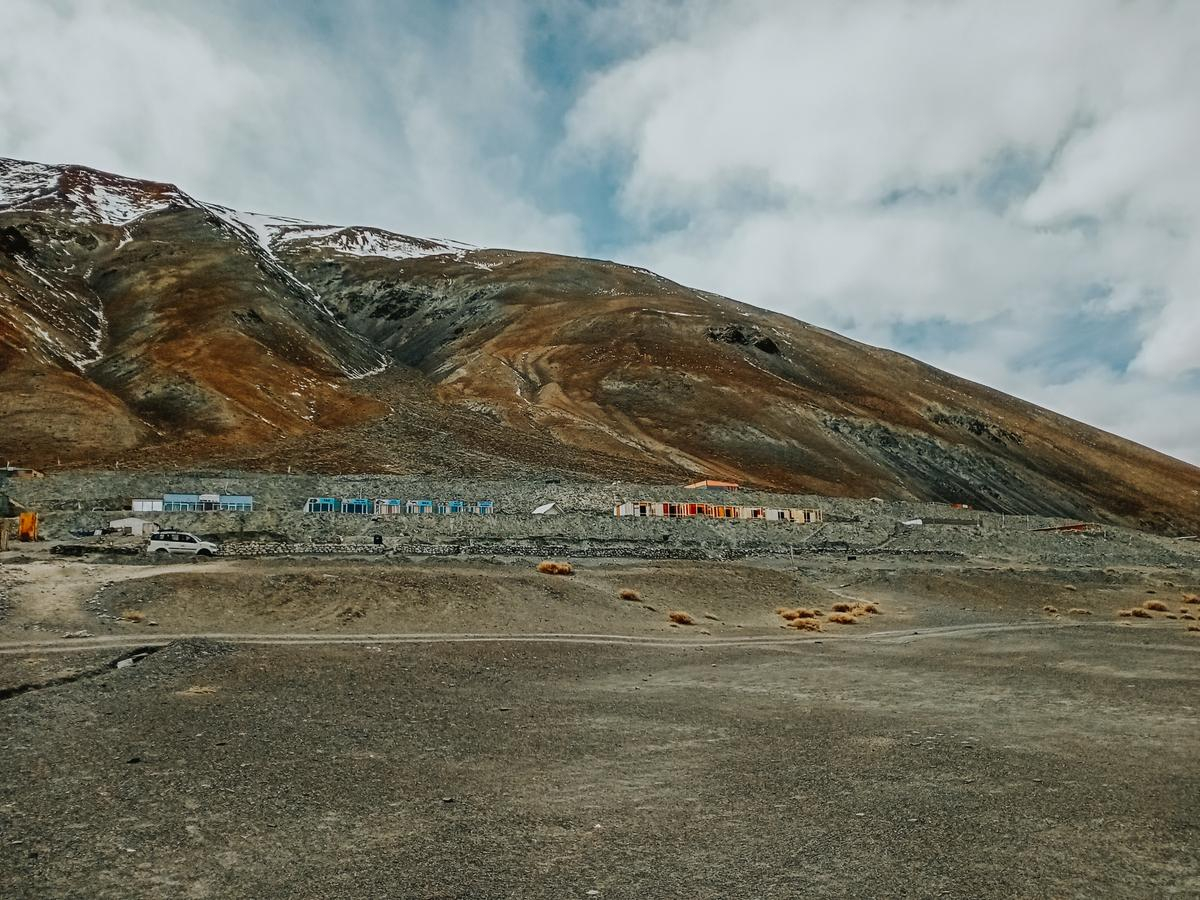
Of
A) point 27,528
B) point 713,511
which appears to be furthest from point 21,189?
point 713,511

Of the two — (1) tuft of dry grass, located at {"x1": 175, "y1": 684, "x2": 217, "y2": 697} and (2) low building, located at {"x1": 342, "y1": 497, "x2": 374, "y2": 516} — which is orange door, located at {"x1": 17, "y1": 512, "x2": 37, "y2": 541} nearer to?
(2) low building, located at {"x1": 342, "y1": 497, "x2": 374, "y2": 516}

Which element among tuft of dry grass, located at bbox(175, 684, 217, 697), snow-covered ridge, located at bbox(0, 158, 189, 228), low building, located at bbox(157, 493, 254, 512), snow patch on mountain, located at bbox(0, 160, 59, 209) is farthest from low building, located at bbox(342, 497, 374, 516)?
snow patch on mountain, located at bbox(0, 160, 59, 209)

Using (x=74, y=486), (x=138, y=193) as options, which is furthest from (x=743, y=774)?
(x=138, y=193)

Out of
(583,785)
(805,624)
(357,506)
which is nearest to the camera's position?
(583,785)

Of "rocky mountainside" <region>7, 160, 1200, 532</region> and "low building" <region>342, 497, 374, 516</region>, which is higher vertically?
"rocky mountainside" <region>7, 160, 1200, 532</region>

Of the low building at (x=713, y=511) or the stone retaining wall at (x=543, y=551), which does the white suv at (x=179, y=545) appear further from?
the low building at (x=713, y=511)

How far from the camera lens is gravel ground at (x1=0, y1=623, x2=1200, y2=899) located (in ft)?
24.6

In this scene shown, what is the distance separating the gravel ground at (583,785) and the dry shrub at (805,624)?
11.2 meters

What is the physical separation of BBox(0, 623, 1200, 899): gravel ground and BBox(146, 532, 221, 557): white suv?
2190 centimetres

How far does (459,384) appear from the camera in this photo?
115562 mm

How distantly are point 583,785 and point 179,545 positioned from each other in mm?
34290

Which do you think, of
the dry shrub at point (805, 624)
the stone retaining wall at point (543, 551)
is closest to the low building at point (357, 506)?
the stone retaining wall at point (543, 551)

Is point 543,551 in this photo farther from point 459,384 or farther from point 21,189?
point 21,189

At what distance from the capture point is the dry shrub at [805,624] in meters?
29.9
